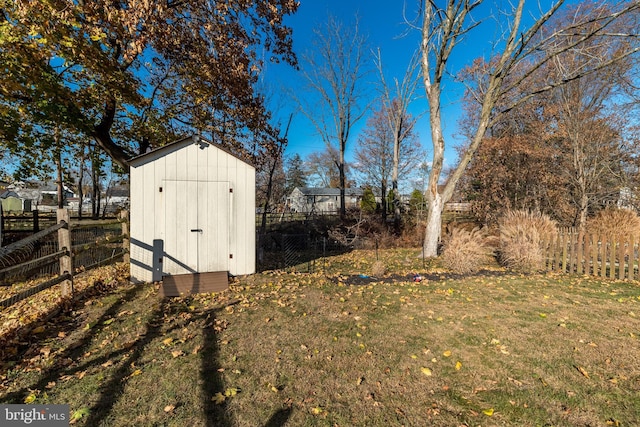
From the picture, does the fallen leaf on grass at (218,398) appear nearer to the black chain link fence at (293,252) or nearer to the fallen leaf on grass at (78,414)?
the fallen leaf on grass at (78,414)

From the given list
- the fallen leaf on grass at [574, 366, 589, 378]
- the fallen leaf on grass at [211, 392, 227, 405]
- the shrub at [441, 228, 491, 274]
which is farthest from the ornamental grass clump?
the fallen leaf on grass at [211, 392, 227, 405]

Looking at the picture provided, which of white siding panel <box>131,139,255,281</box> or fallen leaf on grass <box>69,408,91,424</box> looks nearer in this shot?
fallen leaf on grass <box>69,408,91,424</box>

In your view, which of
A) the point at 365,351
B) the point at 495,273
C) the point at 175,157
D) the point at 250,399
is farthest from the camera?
the point at 495,273

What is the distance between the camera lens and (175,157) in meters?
5.95

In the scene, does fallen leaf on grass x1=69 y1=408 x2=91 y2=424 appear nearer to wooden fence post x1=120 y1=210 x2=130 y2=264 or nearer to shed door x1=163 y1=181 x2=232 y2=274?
shed door x1=163 y1=181 x2=232 y2=274

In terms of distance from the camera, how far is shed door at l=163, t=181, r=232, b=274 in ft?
19.4

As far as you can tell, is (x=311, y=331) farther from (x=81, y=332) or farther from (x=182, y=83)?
(x=182, y=83)

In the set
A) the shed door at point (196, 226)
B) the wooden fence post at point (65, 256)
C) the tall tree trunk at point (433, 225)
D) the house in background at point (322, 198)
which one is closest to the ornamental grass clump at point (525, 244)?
the tall tree trunk at point (433, 225)

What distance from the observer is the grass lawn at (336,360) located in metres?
2.31

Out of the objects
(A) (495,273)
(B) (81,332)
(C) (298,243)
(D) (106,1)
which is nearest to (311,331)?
(B) (81,332)

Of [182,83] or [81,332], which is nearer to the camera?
[81,332]

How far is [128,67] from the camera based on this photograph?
8367 mm

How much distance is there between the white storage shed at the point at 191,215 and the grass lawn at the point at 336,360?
0.77m

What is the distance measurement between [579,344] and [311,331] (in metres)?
3.29
